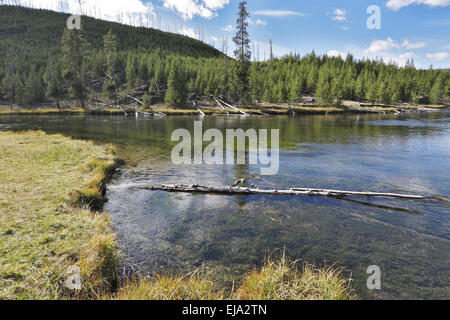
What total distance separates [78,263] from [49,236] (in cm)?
201

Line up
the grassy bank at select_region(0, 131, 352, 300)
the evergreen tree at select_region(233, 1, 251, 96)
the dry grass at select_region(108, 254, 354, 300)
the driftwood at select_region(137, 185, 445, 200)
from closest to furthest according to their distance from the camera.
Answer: the dry grass at select_region(108, 254, 354, 300), the grassy bank at select_region(0, 131, 352, 300), the driftwood at select_region(137, 185, 445, 200), the evergreen tree at select_region(233, 1, 251, 96)

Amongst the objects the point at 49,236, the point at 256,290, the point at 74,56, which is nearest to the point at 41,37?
the point at 74,56

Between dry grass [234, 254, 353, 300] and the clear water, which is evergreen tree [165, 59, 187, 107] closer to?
the clear water

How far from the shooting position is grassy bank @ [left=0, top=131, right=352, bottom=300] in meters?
5.50

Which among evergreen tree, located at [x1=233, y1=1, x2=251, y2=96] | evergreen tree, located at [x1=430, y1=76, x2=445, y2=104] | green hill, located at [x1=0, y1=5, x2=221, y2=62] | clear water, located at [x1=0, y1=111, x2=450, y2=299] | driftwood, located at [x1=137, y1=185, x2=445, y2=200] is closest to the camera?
clear water, located at [x1=0, y1=111, x2=450, y2=299]

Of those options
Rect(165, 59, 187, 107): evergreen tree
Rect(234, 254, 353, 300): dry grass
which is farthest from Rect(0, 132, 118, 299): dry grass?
Rect(165, 59, 187, 107): evergreen tree

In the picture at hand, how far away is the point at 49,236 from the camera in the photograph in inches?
293

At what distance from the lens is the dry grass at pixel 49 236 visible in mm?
5563

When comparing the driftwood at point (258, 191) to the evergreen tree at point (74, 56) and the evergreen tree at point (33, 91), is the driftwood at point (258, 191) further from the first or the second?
the evergreen tree at point (33, 91)

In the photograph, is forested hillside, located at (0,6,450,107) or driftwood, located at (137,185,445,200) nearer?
driftwood, located at (137,185,445,200)

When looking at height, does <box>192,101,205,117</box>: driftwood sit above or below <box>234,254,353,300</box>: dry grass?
A: above
